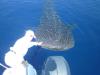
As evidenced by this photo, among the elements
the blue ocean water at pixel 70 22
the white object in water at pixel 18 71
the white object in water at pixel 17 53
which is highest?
the blue ocean water at pixel 70 22

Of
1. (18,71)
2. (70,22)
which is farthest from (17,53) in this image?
(70,22)

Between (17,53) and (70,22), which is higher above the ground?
(70,22)

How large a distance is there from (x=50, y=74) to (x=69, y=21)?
2.14 metres

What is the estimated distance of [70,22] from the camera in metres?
5.25

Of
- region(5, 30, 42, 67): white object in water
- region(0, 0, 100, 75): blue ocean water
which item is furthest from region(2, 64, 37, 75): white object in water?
region(0, 0, 100, 75): blue ocean water

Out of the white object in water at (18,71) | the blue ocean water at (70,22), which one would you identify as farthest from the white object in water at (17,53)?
the blue ocean water at (70,22)

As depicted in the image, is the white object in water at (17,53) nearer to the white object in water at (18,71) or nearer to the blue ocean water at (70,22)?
the white object in water at (18,71)

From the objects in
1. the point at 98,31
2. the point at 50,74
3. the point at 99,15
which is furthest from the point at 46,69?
the point at 99,15

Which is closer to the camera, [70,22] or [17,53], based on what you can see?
[17,53]

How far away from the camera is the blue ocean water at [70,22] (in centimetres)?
428

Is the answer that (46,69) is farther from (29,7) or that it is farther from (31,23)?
(29,7)

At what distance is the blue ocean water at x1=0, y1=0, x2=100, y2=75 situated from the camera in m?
4.28

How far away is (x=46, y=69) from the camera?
3490mm

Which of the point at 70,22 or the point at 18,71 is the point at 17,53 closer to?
the point at 18,71
